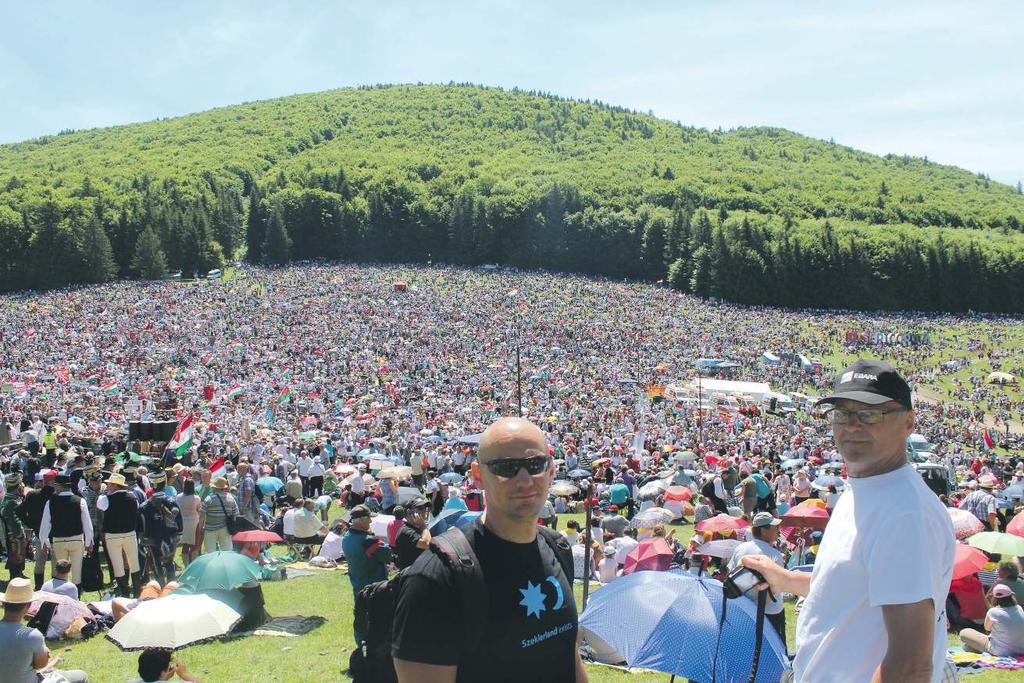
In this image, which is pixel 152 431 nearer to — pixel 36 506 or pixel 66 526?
pixel 36 506

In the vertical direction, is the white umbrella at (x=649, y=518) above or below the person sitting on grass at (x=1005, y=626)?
below

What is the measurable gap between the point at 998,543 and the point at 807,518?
7.12 ft

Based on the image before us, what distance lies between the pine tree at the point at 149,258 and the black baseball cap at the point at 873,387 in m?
72.4

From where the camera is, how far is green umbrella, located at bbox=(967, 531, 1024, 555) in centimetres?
971

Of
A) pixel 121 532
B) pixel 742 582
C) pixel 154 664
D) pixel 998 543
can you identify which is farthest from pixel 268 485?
pixel 742 582

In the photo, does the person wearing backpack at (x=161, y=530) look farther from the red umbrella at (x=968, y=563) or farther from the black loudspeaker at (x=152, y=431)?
the black loudspeaker at (x=152, y=431)

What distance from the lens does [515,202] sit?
308ft

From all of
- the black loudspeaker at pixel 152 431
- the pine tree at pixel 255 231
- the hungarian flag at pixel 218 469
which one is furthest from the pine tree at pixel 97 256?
the hungarian flag at pixel 218 469

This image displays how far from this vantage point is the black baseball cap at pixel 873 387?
2.68 meters

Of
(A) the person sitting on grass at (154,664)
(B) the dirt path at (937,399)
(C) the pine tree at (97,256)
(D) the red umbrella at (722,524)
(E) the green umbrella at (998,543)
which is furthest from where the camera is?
(C) the pine tree at (97,256)

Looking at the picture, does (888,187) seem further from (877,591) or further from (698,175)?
(877,591)

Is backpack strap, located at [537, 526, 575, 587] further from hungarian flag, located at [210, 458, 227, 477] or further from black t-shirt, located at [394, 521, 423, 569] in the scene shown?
hungarian flag, located at [210, 458, 227, 477]

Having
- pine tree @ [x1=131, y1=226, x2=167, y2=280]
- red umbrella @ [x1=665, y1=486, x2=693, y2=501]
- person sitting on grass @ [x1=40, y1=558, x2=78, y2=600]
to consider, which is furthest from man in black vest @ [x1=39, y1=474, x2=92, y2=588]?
pine tree @ [x1=131, y1=226, x2=167, y2=280]

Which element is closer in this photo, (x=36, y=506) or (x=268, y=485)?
(x=36, y=506)
